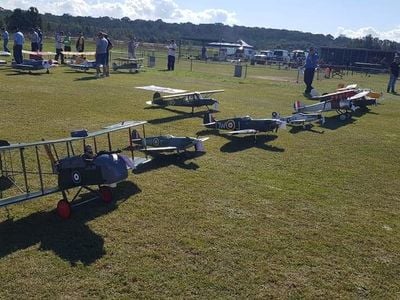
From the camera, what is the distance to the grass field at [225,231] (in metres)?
5.75

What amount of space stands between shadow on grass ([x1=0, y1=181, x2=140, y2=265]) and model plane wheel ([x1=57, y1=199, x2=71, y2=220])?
0.29ft

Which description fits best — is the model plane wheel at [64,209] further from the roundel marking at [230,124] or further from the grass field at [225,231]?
the roundel marking at [230,124]

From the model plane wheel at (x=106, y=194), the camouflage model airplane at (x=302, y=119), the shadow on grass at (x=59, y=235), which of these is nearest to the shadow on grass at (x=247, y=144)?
the camouflage model airplane at (x=302, y=119)

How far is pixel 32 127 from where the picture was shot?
13242 millimetres

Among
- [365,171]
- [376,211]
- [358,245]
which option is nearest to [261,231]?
[358,245]

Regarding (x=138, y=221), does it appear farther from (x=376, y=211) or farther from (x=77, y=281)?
(x=376, y=211)

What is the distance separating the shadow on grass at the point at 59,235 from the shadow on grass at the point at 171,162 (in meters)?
2.51

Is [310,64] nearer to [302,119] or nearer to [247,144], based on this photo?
[302,119]

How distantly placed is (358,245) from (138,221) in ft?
12.5

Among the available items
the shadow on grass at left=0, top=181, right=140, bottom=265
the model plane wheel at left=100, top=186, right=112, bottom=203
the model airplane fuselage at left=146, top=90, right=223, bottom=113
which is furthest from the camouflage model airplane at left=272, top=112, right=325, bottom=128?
the shadow on grass at left=0, top=181, right=140, bottom=265

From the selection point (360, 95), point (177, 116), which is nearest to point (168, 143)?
point (177, 116)

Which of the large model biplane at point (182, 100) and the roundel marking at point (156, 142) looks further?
the large model biplane at point (182, 100)

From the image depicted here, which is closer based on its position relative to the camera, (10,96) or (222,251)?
(222,251)

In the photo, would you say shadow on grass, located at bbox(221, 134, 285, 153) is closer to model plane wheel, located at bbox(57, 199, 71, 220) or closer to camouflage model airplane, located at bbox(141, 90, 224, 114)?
camouflage model airplane, located at bbox(141, 90, 224, 114)
